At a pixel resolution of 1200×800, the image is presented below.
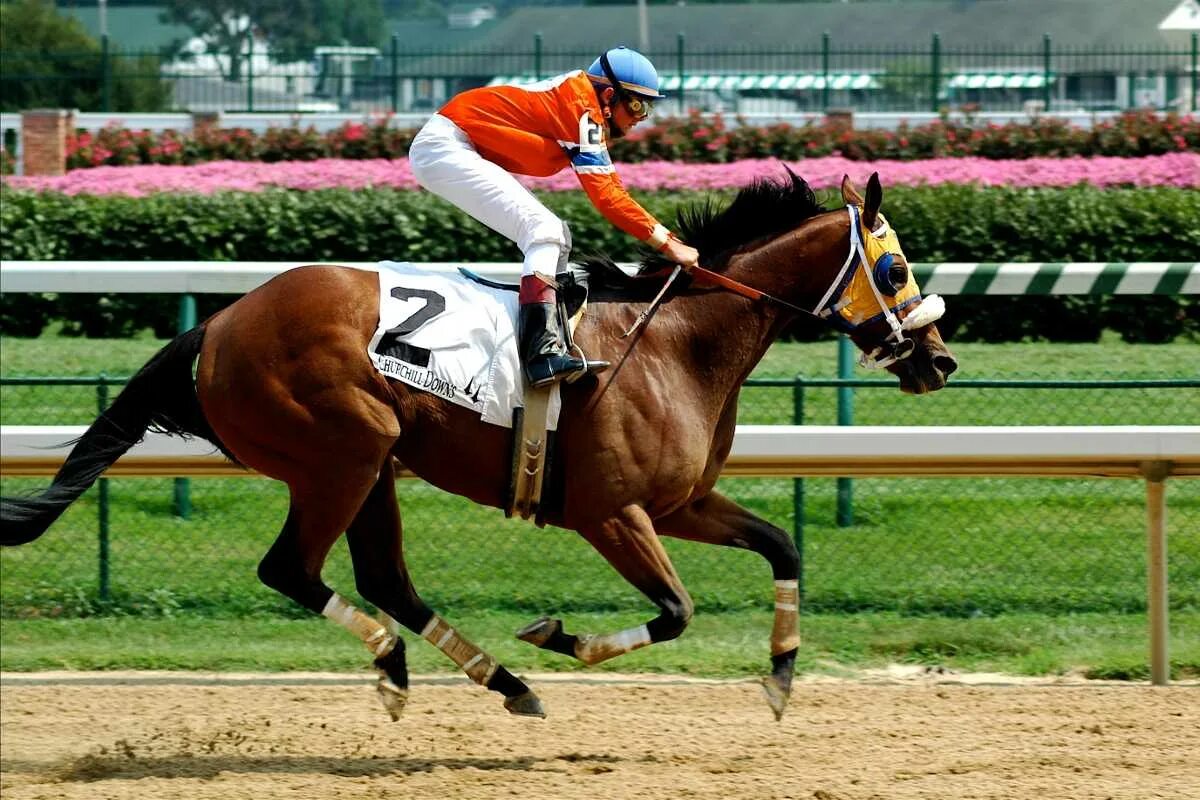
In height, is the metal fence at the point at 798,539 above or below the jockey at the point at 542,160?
below

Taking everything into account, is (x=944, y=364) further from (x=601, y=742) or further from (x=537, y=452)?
(x=601, y=742)

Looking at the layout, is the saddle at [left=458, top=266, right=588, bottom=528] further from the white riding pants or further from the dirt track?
the dirt track

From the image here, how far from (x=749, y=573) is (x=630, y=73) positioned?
303 cm

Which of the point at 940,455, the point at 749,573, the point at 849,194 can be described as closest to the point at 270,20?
the point at 749,573

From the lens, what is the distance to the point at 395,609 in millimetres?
5398

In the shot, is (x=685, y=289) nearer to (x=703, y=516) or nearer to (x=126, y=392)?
(x=703, y=516)

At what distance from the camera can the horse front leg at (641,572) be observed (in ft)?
16.4

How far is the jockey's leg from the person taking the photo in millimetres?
4996

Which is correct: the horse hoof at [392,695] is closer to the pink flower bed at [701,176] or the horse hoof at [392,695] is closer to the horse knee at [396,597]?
the horse knee at [396,597]

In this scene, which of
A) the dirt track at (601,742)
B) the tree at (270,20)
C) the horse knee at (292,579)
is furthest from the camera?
the tree at (270,20)

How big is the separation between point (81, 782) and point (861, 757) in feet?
7.79

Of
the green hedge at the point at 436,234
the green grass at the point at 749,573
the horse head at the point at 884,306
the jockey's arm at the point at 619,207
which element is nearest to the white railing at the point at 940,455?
the green grass at the point at 749,573

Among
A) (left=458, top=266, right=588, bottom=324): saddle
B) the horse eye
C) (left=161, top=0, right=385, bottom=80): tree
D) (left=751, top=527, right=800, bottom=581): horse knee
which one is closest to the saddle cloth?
(left=458, top=266, right=588, bottom=324): saddle

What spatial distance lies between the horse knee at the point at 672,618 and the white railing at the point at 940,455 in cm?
132
